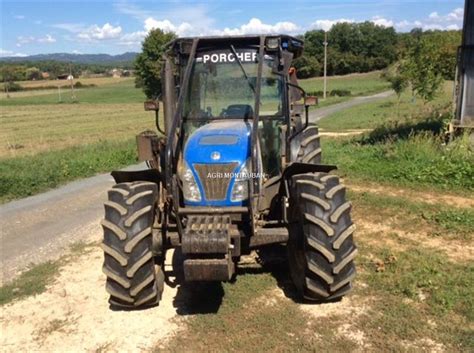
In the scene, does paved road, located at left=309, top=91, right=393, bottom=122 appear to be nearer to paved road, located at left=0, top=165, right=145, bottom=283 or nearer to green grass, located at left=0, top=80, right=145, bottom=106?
paved road, located at left=0, top=165, right=145, bottom=283

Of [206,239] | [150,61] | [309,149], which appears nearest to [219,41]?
[206,239]

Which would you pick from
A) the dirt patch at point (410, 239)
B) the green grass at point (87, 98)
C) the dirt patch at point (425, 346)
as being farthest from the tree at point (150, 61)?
the dirt patch at point (425, 346)

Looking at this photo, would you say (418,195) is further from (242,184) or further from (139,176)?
(139,176)

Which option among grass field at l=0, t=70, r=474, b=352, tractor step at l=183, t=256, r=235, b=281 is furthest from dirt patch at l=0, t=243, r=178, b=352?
tractor step at l=183, t=256, r=235, b=281

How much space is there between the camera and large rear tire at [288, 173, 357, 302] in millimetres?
4668

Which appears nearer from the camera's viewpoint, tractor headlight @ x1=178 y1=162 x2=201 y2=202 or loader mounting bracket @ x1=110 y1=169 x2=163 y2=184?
tractor headlight @ x1=178 y1=162 x2=201 y2=202

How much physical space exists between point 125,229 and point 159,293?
816 mm

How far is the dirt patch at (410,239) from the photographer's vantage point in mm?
6092

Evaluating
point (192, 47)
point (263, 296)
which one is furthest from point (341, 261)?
point (192, 47)

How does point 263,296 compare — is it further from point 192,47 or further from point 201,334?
point 192,47

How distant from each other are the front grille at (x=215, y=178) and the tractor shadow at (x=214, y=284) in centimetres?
107

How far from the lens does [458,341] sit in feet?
13.7

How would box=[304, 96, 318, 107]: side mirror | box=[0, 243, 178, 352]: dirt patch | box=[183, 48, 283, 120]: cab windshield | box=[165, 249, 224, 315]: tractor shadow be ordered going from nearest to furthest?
box=[0, 243, 178, 352]: dirt patch < box=[165, 249, 224, 315]: tractor shadow < box=[183, 48, 283, 120]: cab windshield < box=[304, 96, 318, 107]: side mirror

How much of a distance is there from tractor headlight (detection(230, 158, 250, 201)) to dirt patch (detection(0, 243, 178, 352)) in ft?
4.25
